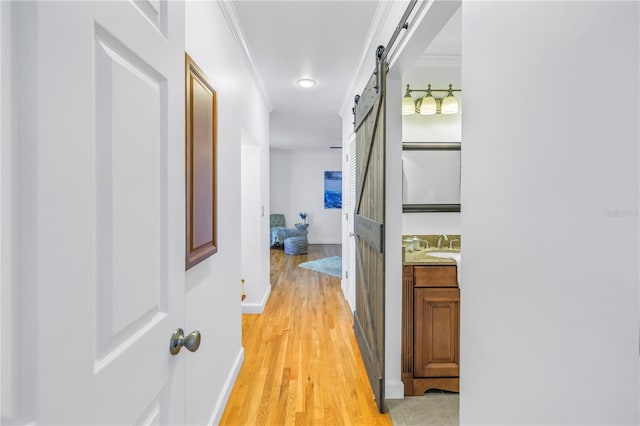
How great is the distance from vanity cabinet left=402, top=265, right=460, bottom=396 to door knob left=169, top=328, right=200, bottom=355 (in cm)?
152

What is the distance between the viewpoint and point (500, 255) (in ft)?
2.85

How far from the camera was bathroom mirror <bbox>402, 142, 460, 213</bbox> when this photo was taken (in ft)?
8.82

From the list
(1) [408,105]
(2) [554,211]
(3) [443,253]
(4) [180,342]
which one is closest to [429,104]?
(1) [408,105]

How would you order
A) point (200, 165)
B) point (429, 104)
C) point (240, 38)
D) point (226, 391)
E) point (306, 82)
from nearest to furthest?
point (200, 165)
point (226, 391)
point (240, 38)
point (429, 104)
point (306, 82)

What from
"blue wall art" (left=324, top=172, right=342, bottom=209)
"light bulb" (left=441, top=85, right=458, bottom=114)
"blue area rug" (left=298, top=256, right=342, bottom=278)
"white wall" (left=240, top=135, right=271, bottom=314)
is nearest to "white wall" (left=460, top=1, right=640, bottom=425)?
"light bulb" (left=441, top=85, right=458, bottom=114)

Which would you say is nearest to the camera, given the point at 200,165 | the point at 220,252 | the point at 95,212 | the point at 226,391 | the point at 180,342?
the point at 95,212

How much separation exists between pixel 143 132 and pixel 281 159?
26.5ft

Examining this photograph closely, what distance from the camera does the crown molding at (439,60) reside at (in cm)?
255

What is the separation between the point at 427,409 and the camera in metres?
1.98

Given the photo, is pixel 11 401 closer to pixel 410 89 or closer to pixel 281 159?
pixel 410 89

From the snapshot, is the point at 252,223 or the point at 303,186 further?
the point at 303,186

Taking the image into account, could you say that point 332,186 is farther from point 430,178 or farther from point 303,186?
point 430,178

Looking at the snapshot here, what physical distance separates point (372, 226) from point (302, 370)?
4.10 feet

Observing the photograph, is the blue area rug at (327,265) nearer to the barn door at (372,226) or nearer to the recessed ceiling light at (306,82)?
the barn door at (372,226)
